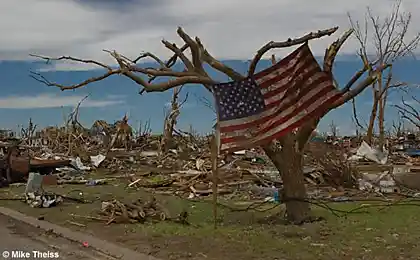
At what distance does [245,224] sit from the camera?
12.3 metres

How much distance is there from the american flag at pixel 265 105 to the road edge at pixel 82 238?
277 cm

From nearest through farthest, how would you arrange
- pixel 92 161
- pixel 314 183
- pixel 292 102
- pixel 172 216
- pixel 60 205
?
pixel 292 102 → pixel 172 216 → pixel 60 205 → pixel 314 183 → pixel 92 161

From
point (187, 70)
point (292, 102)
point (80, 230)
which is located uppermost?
point (187, 70)

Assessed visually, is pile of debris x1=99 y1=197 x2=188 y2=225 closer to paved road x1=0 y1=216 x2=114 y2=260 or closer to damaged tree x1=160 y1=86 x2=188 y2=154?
paved road x1=0 y1=216 x2=114 y2=260

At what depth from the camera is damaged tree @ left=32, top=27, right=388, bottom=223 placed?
11789 millimetres

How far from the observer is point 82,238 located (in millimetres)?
11117

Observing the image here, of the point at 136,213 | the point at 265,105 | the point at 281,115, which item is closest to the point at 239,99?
the point at 265,105

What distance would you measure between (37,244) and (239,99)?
181 inches

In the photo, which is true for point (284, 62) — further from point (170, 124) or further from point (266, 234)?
point (170, 124)

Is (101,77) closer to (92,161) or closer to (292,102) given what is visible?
(292,102)

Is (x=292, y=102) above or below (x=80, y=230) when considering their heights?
above

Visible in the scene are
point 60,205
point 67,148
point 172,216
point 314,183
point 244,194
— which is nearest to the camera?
point 172,216

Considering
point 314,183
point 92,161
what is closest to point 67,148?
point 92,161

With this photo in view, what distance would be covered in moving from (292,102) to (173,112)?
28.4 metres
